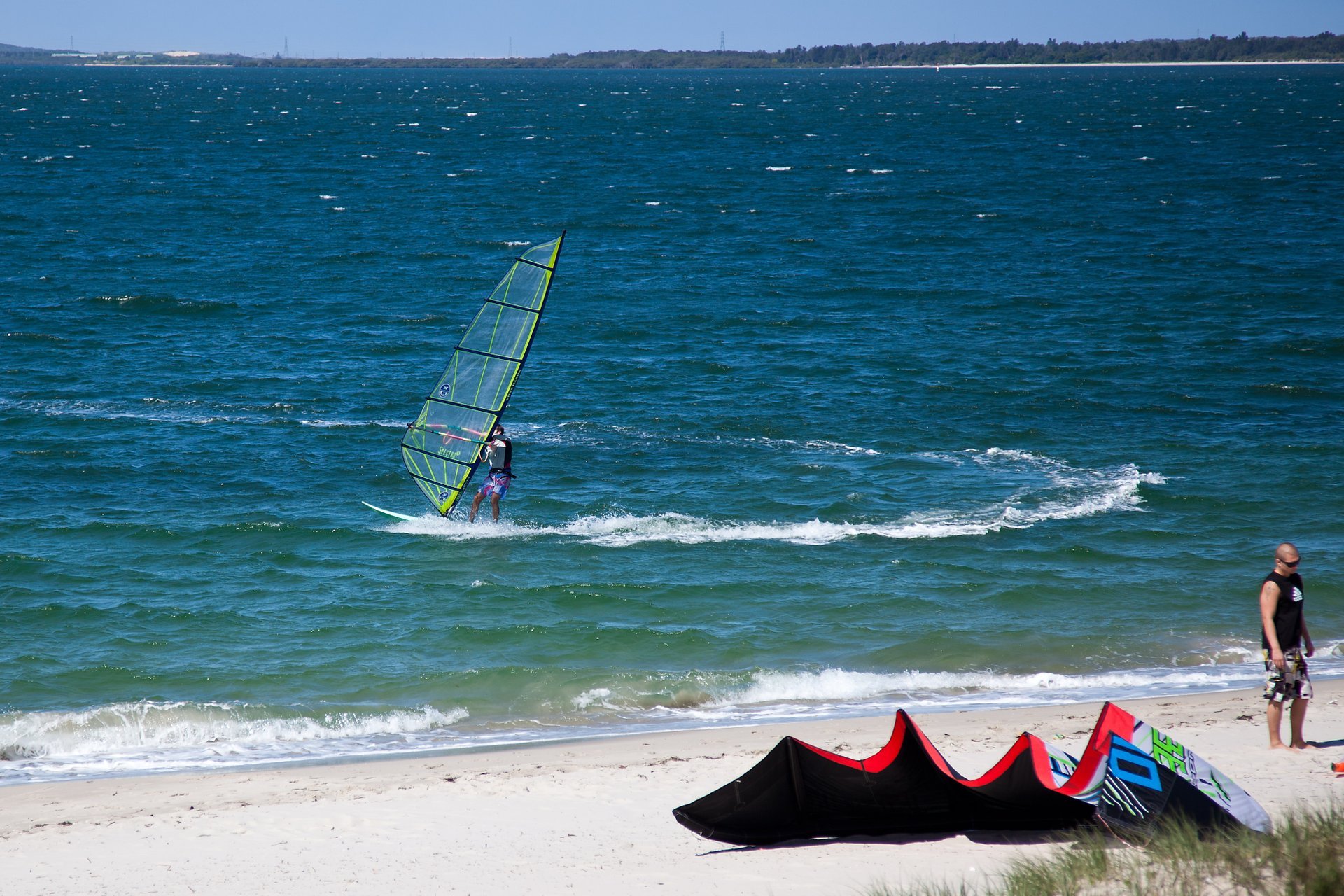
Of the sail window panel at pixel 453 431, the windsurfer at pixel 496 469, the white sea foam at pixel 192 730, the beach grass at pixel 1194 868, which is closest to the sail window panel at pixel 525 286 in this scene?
the sail window panel at pixel 453 431

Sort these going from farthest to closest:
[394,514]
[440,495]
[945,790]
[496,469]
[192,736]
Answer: [440,495]
[394,514]
[496,469]
[192,736]
[945,790]

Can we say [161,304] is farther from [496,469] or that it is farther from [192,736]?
Result: [192,736]

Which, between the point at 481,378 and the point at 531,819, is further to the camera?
the point at 481,378

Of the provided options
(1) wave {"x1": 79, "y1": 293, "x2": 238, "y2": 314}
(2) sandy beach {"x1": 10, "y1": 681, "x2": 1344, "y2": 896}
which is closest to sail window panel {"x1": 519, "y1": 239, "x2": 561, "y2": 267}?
(2) sandy beach {"x1": 10, "y1": 681, "x2": 1344, "y2": 896}

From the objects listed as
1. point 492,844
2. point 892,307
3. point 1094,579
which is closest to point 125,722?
point 492,844

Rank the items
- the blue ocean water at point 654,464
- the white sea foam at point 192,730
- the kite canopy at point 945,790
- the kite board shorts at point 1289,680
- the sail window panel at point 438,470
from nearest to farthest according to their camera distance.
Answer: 1. the kite canopy at point 945,790
2. the kite board shorts at point 1289,680
3. the white sea foam at point 192,730
4. the blue ocean water at point 654,464
5. the sail window panel at point 438,470

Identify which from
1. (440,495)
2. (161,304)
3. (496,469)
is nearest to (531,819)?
(496,469)

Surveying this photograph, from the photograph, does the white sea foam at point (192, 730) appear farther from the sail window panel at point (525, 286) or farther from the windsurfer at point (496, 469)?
the sail window panel at point (525, 286)

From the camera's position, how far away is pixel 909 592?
46.4ft

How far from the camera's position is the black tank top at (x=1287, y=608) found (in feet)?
27.9

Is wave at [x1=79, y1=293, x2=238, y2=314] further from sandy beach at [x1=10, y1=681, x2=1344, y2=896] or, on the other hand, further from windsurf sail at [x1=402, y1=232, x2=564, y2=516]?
sandy beach at [x1=10, y1=681, x2=1344, y2=896]

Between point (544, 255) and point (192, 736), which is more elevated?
point (544, 255)

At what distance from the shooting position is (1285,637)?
862cm

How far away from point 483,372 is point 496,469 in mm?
A: 1372
